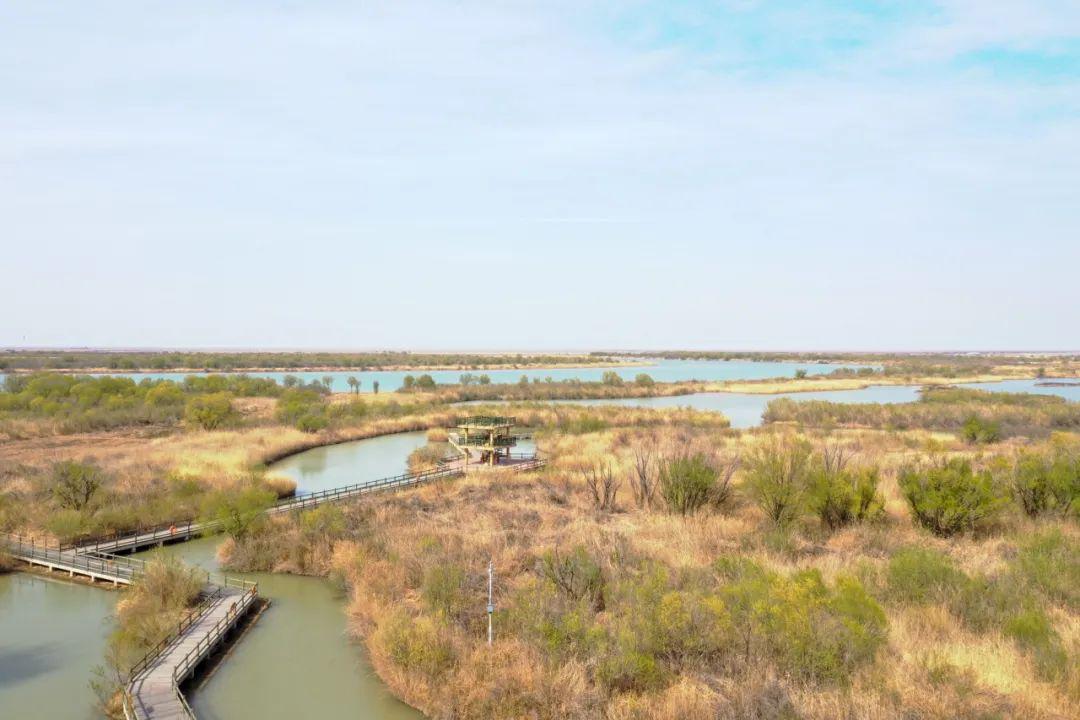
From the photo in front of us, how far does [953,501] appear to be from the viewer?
21.7 m

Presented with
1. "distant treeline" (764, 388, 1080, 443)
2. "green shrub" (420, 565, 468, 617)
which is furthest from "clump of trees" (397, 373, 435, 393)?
"green shrub" (420, 565, 468, 617)

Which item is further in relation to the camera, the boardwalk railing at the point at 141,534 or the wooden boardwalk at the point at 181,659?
the boardwalk railing at the point at 141,534

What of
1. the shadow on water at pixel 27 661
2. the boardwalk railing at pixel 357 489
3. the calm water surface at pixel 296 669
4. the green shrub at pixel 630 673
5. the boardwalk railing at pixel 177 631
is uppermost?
the green shrub at pixel 630 673

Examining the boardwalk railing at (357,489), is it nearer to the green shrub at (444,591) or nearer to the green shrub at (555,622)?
the green shrub at (444,591)

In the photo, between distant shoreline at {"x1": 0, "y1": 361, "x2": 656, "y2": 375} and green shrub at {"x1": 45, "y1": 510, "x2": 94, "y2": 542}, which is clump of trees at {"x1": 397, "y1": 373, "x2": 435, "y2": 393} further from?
green shrub at {"x1": 45, "y1": 510, "x2": 94, "y2": 542}

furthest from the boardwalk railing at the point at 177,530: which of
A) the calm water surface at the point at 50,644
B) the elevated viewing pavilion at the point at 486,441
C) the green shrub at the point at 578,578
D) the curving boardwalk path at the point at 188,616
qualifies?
the green shrub at the point at 578,578

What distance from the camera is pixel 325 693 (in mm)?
15242

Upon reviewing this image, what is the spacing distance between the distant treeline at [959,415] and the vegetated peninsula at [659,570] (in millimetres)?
9833

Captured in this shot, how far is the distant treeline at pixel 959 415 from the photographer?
5034 cm

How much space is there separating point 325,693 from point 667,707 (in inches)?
327

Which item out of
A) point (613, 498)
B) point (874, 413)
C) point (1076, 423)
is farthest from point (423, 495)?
point (1076, 423)

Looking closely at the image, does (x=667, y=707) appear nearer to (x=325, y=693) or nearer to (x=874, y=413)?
(x=325, y=693)

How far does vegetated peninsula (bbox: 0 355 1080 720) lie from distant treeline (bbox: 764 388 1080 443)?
983 cm

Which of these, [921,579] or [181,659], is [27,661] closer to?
[181,659]
